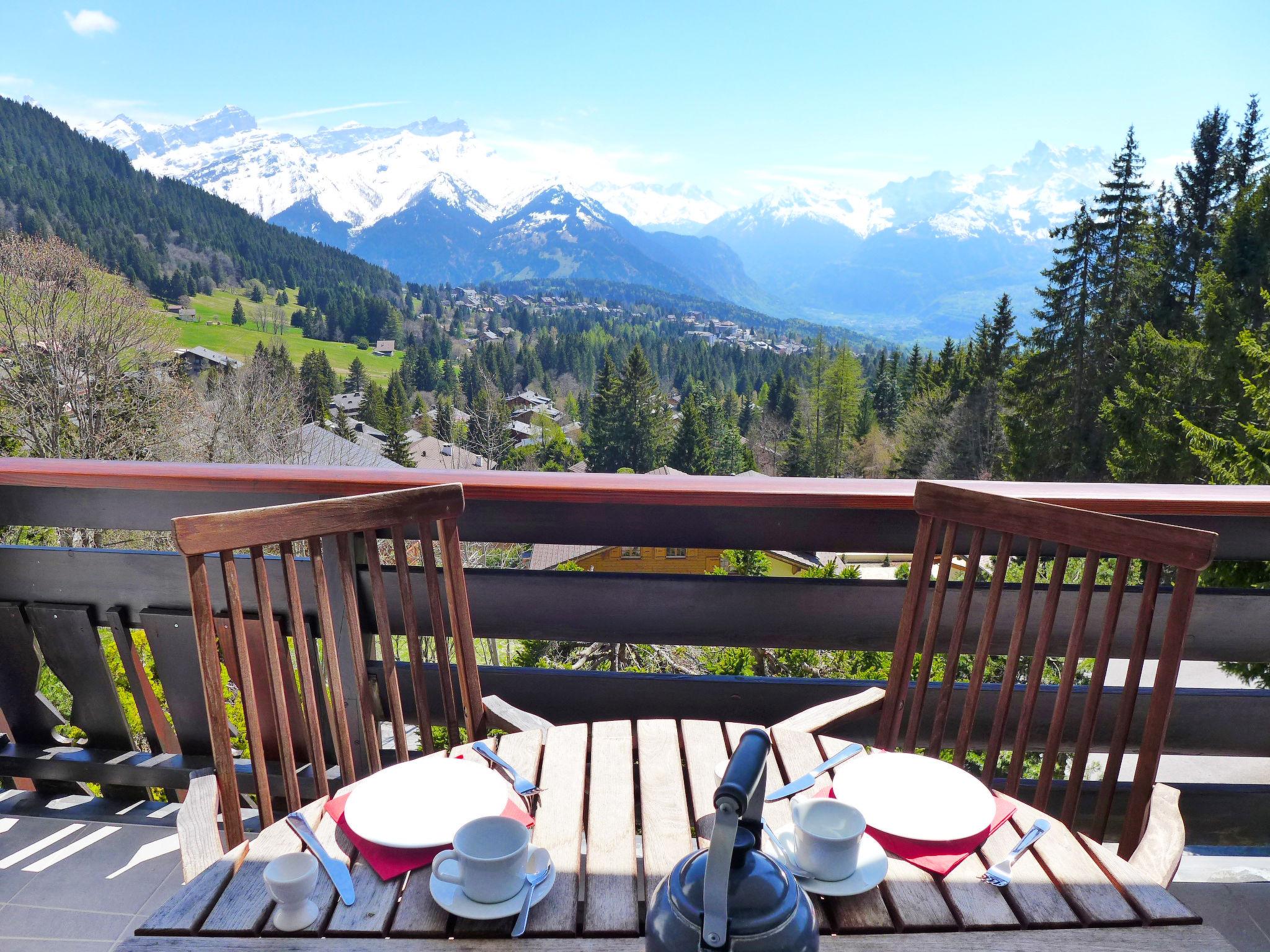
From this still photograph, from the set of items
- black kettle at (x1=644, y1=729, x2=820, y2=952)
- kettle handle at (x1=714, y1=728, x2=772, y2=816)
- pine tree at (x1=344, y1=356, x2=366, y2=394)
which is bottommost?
pine tree at (x1=344, y1=356, x2=366, y2=394)

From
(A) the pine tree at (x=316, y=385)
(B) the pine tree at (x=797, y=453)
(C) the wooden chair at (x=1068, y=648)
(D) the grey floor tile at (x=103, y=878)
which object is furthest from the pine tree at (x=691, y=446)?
(C) the wooden chair at (x=1068, y=648)

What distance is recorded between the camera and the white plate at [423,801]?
0.88 metres

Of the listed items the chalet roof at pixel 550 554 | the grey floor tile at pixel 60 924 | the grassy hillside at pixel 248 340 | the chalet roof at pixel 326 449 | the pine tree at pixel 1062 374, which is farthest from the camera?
the grassy hillside at pixel 248 340

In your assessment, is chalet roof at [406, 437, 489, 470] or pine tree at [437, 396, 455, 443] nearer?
chalet roof at [406, 437, 489, 470]

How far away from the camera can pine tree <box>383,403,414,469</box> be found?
39.3 meters

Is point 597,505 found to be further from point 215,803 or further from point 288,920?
point 288,920

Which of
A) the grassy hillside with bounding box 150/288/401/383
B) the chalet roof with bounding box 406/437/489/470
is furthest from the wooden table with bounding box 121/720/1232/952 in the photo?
the grassy hillside with bounding box 150/288/401/383

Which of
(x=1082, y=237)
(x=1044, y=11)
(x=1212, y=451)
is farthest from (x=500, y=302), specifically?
(x=1212, y=451)

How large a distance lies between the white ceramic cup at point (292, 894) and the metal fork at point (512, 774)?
11.1 inches

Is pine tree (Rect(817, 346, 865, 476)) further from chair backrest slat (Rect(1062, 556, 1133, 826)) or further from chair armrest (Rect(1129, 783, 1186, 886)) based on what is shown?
chair armrest (Rect(1129, 783, 1186, 886))

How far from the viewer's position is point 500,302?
9119 centimetres

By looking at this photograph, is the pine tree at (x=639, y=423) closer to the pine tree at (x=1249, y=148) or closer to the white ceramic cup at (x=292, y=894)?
the pine tree at (x=1249, y=148)

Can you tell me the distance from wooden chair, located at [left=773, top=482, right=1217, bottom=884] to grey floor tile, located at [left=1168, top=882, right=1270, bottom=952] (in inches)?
26.4

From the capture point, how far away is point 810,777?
3.36 feet
